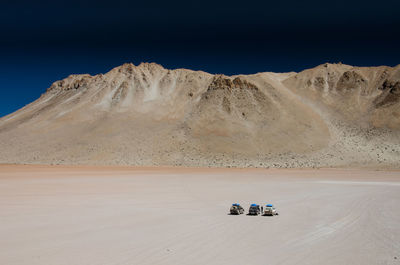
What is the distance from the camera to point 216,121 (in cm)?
7831

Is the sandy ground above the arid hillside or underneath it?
underneath

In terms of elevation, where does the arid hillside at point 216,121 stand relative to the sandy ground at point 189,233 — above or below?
above

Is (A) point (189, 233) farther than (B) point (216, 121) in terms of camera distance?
No

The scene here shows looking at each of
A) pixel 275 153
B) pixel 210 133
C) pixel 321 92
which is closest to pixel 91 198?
pixel 275 153

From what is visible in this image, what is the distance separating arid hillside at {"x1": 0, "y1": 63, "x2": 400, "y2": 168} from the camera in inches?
2640

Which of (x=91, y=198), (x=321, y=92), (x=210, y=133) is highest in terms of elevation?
(x=321, y=92)

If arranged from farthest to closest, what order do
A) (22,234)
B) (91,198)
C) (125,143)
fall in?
(125,143)
(91,198)
(22,234)

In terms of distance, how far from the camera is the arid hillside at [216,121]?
2640 inches

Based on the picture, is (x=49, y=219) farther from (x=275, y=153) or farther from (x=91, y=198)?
(x=275, y=153)

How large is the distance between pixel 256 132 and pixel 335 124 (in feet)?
62.5

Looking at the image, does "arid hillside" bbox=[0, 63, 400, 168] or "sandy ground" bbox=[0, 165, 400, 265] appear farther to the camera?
"arid hillside" bbox=[0, 63, 400, 168]

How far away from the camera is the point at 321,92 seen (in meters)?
89.7

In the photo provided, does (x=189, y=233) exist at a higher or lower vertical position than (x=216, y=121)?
lower

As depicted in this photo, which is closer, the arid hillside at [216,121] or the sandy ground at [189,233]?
the sandy ground at [189,233]
